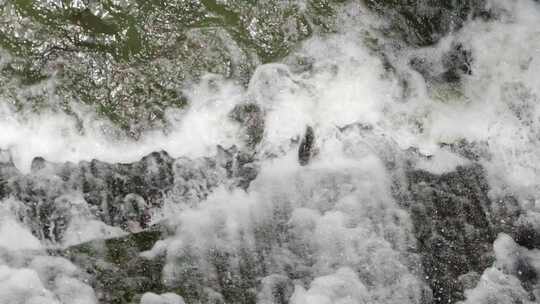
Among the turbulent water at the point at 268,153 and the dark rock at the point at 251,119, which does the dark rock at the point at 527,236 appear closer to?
the turbulent water at the point at 268,153

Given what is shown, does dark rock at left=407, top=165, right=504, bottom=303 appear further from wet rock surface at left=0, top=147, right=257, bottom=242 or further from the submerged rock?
wet rock surface at left=0, top=147, right=257, bottom=242

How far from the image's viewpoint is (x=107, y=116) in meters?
5.24

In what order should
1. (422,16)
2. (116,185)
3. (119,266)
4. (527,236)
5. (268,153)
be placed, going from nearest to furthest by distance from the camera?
(119,266) < (116,185) < (527,236) < (268,153) < (422,16)

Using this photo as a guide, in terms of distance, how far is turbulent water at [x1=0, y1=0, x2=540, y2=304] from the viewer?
4.59 meters

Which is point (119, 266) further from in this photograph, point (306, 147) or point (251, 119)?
point (306, 147)

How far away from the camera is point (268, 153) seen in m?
5.31

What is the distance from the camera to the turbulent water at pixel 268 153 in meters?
4.59

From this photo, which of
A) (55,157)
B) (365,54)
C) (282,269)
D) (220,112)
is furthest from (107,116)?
(365,54)

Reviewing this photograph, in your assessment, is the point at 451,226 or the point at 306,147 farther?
the point at 306,147

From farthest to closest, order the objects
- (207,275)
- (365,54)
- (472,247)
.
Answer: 1. (365,54)
2. (472,247)
3. (207,275)

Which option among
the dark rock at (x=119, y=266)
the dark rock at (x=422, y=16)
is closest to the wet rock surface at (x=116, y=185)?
the dark rock at (x=119, y=266)

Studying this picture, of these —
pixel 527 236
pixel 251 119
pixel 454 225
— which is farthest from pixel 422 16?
pixel 527 236

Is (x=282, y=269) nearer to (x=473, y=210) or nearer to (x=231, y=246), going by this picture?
(x=231, y=246)

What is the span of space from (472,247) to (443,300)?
1.83 feet
